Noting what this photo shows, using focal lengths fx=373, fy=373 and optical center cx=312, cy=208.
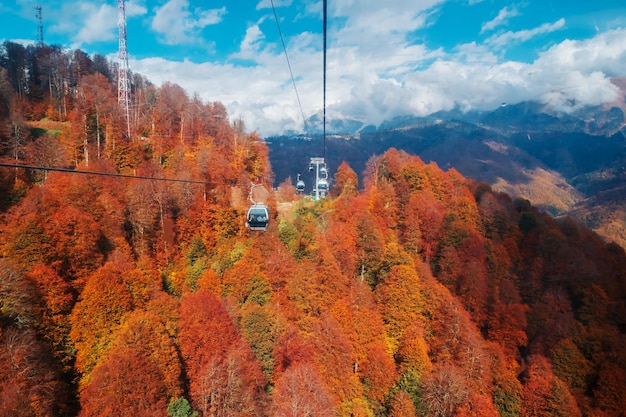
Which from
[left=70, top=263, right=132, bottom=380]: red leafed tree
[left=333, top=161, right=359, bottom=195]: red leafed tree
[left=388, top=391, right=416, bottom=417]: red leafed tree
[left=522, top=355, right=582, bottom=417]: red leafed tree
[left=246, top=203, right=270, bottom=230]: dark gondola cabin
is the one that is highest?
[left=333, top=161, right=359, bottom=195]: red leafed tree

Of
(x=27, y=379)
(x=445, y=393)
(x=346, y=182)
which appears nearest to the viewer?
(x=27, y=379)

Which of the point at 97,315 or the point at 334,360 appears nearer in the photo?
the point at 97,315

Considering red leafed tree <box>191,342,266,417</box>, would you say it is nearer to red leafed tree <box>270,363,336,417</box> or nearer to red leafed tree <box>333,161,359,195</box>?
red leafed tree <box>270,363,336,417</box>

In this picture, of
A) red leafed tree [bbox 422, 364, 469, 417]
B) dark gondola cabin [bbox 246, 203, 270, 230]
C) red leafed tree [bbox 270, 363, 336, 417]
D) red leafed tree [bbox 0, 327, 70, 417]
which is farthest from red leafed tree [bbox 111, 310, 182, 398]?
red leafed tree [bbox 422, 364, 469, 417]

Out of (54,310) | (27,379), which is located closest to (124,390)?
(27,379)

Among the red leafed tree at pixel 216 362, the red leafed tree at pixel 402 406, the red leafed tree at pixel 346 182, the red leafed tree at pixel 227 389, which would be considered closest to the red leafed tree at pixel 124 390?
the red leafed tree at pixel 227 389

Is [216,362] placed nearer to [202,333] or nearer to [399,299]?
[202,333]

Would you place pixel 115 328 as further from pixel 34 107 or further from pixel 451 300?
pixel 34 107

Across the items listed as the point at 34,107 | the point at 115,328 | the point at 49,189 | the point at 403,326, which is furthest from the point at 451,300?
the point at 34,107
